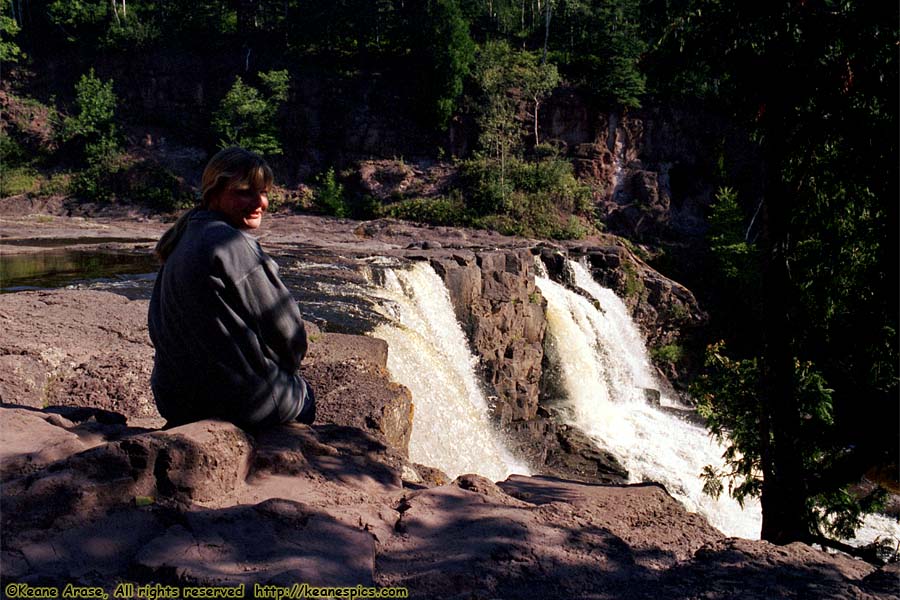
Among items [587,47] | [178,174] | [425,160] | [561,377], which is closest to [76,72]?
[178,174]

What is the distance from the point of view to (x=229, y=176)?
8.07 ft

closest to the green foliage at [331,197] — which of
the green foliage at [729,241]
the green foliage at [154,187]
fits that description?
the green foliage at [154,187]

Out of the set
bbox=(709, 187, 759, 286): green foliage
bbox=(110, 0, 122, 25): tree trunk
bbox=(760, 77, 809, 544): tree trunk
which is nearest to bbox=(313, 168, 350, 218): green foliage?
bbox=(709, 187, 759, 286): green foliage

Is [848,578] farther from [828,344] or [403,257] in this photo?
[403,257]

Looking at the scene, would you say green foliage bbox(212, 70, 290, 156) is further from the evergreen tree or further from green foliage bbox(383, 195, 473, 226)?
the evergreen tree

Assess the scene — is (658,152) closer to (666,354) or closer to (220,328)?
(666,354)

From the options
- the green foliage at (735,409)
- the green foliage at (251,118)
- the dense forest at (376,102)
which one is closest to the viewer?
the green foliage at (735,409)

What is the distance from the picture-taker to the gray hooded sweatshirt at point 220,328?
7.57 feet

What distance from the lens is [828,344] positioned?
15.0ft

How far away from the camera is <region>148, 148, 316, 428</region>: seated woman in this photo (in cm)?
231

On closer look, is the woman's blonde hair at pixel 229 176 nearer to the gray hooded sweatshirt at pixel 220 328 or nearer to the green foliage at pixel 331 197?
the gray hooded sweatshirt at pixel 220 328

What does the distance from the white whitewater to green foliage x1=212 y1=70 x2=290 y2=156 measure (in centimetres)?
1651

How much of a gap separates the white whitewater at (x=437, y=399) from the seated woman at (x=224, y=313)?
389 cm

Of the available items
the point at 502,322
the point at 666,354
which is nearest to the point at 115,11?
the point at 502,322
